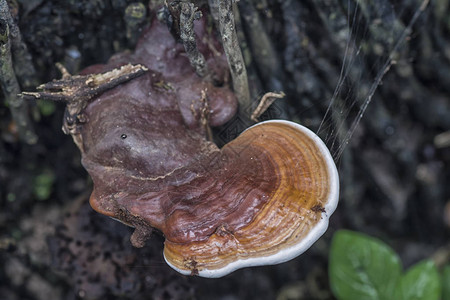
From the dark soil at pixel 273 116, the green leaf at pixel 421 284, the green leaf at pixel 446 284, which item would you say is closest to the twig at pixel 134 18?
the dark soil at pixel 273 116

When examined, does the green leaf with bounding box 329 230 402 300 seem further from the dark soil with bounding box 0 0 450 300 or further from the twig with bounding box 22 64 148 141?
the twig with bounding box 22 64 148 141

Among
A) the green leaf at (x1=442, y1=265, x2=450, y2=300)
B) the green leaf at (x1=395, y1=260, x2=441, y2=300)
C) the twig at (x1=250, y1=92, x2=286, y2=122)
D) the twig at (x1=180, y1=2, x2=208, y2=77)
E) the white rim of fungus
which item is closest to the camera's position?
the white rim of fungus

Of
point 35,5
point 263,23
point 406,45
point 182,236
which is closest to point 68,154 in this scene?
point 35,5

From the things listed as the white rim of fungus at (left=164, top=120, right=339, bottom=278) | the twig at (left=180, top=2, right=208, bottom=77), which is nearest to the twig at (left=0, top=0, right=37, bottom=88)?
the twig at (left=180, top=2, right=208, bottom=77)

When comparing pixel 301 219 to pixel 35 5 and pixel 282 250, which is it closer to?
pixel 282 250

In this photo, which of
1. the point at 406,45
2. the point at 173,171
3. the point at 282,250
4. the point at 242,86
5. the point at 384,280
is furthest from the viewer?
the point at 406,45

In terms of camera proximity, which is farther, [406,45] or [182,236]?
[406,45]
